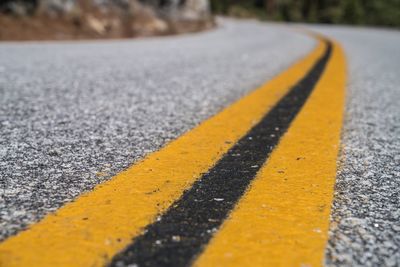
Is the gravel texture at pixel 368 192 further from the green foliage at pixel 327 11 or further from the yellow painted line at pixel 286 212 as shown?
the green foliage at pixel 327 11

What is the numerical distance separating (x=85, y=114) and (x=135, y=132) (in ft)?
1.38

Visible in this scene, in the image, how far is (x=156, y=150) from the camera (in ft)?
5.39

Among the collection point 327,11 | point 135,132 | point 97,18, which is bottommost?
point 327,11

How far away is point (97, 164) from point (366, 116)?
57.8 inches

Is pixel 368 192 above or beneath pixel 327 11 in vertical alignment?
above

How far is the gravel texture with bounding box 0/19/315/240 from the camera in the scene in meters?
1.28

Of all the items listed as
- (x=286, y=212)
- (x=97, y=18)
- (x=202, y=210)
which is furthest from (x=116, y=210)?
(x=97, y=18)

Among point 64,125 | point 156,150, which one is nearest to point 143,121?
point 64,125

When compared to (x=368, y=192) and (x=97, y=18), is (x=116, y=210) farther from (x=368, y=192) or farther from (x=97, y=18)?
(x=97, y=18)

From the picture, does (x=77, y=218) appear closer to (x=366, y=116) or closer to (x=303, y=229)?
(x=303, y=229)

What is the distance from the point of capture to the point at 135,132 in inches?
75.0

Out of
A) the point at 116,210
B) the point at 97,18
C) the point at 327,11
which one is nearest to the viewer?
the point at 116,210

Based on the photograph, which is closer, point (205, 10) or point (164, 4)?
point (164, 4)

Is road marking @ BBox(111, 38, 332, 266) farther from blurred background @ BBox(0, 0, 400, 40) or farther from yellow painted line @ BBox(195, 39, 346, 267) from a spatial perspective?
blurred background @ BBox(0, 0, 400, 40)
